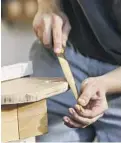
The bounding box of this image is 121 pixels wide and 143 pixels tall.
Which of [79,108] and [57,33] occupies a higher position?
[57,33]

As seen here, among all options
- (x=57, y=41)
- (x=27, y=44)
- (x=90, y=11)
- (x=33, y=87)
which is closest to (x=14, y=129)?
(x=33, y=87)

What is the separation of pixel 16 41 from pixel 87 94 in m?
1.33

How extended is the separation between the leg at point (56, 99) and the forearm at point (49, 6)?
0.33ft

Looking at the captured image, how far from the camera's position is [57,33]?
27.9 inches

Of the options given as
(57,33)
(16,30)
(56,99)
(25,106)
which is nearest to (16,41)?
(16,30)

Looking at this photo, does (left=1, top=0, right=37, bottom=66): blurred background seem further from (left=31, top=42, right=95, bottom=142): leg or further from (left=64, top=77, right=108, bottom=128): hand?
(left=64, top=77, right=108, bottom=128): hand

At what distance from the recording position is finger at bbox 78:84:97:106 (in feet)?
2.16

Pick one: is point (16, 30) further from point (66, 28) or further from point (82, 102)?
point (82, 102)

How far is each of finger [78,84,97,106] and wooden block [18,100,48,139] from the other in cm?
7

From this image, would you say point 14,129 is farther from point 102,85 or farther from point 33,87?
point 102,85

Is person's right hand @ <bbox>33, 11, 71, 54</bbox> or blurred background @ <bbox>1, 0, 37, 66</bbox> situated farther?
blurred background @ <bbox>1, 0, 37, 66</bbox>

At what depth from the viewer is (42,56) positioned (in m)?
0.84

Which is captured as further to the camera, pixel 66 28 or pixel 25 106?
pixel 66 28

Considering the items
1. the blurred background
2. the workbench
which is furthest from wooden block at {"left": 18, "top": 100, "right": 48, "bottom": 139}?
the blurred background
